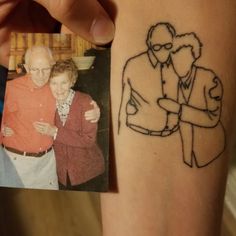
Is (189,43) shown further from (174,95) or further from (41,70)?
(41,70)

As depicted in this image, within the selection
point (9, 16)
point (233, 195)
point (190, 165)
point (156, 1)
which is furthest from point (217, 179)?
point (233, 195)

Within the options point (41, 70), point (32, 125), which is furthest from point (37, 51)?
point (32, 125)

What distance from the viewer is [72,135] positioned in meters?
0.71

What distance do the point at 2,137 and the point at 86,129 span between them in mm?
164

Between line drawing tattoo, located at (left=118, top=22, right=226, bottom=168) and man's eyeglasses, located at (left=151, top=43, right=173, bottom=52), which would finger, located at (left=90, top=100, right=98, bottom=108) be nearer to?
line drawing tattoo, located at (left=118, top=22, right=226, bottom=168)

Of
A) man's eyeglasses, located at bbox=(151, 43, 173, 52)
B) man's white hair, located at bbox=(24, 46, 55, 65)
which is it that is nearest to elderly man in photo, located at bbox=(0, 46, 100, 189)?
man's white hair, located at bbox=(24, 46, 55, 65)

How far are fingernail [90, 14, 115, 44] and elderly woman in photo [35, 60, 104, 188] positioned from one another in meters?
0.08

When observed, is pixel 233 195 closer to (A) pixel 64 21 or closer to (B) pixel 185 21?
(B) pixel 185 21

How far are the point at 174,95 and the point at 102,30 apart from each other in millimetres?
180

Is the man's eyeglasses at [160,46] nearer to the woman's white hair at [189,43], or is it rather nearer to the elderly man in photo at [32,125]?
the woman's white hair at [189,43]

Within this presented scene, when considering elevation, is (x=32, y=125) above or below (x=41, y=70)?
below

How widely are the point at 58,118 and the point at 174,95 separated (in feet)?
0.73

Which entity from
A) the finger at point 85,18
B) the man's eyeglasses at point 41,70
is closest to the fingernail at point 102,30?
the finger at point 85,18

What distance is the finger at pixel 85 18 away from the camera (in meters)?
0.65
